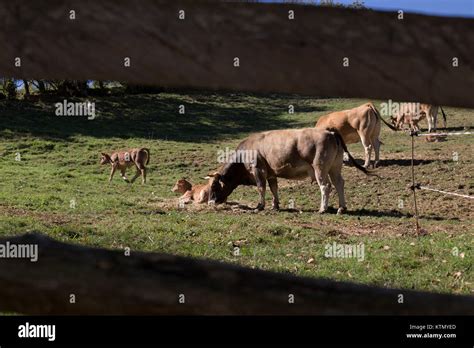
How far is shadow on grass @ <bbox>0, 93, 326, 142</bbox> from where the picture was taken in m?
28.4

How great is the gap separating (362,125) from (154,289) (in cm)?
1867

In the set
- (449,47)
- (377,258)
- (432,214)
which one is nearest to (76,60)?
(449,47)

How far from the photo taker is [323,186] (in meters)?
14.2

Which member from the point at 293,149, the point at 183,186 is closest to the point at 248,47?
the point at 293,149

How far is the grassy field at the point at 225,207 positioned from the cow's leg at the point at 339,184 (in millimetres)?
232

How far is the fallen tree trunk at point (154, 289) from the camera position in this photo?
1782 mm

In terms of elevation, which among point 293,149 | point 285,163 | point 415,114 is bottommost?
point 285,163

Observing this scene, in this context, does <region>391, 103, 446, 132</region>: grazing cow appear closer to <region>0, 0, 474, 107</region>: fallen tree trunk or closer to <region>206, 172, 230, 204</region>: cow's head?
<region>206, 172, 230, 204</region>: cow's head

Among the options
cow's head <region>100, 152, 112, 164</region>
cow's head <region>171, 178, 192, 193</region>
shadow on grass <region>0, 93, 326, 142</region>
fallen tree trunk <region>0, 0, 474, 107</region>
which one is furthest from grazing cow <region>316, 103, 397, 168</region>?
fallen tree trunk <region>0, 0, 474, 107</region>

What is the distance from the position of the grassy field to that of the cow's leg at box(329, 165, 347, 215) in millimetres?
232

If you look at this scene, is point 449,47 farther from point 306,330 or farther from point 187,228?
point 187,228

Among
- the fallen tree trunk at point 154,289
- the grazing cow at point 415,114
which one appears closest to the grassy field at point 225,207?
the grazing cow at point 415,114

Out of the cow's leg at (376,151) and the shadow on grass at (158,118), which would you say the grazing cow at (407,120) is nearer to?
the shadow on grass at (158,118)

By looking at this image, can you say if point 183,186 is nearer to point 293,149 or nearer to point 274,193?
point 274,193
